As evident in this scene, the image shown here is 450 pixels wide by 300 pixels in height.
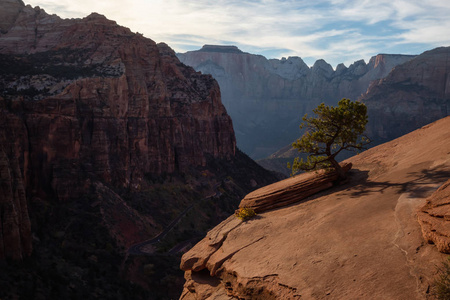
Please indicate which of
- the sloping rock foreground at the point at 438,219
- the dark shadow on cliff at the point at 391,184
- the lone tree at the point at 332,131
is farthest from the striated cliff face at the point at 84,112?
the sloping rock foreground at the point at 438,219

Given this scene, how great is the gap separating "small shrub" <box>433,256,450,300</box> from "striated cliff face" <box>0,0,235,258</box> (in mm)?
48278

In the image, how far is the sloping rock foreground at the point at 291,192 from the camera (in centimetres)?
2145

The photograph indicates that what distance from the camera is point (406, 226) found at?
14297 millimetres

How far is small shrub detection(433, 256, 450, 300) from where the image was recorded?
1091 cm

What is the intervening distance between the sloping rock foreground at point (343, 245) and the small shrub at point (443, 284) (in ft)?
0.88

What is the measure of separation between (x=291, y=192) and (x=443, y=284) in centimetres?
1112

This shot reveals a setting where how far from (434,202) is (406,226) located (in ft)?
4.33

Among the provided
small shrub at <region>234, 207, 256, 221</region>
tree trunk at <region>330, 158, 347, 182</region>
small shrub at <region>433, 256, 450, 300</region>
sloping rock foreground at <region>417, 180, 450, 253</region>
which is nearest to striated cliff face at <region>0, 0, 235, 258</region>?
small shrub at <region>234, 207, 256, 221</region>

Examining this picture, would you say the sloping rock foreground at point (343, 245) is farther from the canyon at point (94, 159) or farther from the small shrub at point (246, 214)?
the canyon at point (94, 159)

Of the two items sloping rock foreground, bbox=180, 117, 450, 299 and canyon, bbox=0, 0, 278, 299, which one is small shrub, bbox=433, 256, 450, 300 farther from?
canyon, bbox=0, 0, 278, 299

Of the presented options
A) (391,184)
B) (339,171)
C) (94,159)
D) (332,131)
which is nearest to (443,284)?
(391,184)

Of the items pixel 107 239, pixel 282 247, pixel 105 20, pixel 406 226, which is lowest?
pixel 107 239

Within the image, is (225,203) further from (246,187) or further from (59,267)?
(59,267)

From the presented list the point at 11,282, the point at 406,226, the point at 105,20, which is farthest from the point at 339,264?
the point at 105,20
